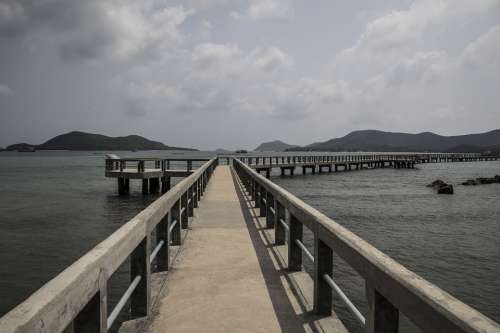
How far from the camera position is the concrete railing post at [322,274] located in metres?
3.34

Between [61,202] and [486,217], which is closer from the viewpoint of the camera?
[486,217]

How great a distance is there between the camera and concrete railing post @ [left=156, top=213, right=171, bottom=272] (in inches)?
183

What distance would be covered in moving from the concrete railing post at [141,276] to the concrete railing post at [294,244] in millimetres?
1915

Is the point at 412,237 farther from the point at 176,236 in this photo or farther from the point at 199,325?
the point at 199,325

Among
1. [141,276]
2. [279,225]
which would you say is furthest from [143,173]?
[141,276]

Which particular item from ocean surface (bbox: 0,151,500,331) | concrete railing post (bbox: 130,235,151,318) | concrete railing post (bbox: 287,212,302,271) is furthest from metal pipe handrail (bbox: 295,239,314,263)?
ocean surface (bbox: 0,151,500,331)

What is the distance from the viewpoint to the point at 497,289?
29.5ft

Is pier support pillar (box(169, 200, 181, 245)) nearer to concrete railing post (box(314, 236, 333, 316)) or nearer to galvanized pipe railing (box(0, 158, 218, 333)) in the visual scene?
galvanized pipe railing (box(0, 158, 218, 333))

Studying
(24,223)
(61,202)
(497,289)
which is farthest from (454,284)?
(61,202)

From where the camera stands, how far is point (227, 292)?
4039mm

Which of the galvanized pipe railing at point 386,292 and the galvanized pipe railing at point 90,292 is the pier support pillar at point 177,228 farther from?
the galvanized pipe railing at point 386,292

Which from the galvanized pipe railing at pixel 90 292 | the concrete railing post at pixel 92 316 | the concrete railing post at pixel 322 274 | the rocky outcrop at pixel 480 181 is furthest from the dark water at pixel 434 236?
the rocky outcrop at pixel 480 181

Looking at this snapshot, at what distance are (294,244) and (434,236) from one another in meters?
12.1

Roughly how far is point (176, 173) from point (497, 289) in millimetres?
23828
